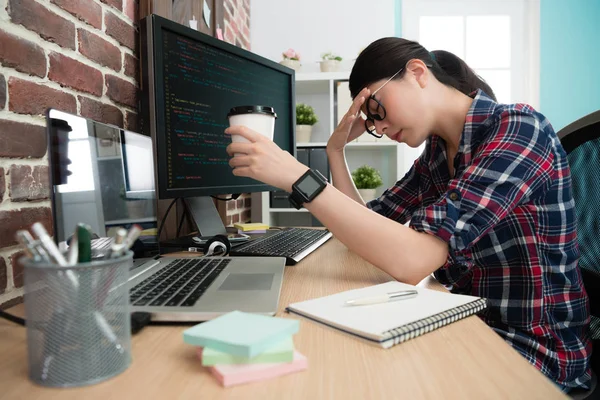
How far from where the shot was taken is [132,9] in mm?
1202

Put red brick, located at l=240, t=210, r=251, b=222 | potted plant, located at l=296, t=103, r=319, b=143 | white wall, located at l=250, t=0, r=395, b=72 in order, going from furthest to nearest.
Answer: white wall, located at l=250, t=0, r=395, b=72 → potted plant, located at l=296, t=103, r=319, b=143 → red brick, located at l=240, t=210, r=251, b=222

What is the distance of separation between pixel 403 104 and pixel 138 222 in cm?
64

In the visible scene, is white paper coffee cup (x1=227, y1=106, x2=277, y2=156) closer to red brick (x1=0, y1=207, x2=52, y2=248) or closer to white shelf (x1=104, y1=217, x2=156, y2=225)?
white shelf (x1=104, y1=217, x2=156, y2=225)

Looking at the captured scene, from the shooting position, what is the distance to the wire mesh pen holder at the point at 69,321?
0.39m

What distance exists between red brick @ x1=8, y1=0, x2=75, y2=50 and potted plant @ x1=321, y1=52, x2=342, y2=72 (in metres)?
1.92

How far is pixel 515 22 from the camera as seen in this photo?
3.09 metres

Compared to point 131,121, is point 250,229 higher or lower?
lower

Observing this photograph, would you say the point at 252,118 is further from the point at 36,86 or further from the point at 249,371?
the point at 249,371

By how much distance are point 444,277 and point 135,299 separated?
732 millimetres

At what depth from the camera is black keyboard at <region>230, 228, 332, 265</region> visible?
99 cm

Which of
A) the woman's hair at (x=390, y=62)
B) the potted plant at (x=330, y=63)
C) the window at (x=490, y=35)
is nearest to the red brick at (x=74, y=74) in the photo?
the woman's hair at (x=390, y=62)

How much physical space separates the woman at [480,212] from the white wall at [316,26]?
1.92 meters

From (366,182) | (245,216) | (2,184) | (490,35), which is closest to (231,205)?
(245,216)

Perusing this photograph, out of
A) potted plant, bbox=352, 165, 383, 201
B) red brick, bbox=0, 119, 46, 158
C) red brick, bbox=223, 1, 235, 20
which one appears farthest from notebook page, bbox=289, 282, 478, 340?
red brick, bbox=223, 1, 235, 20
